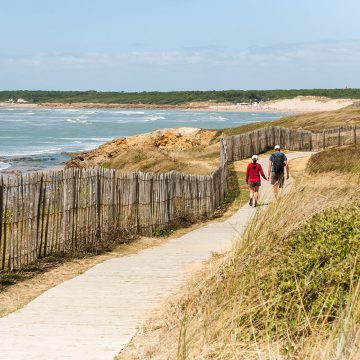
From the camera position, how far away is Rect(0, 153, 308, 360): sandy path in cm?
673

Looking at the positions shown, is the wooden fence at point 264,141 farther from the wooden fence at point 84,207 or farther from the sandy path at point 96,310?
the sandy path at point 96,310

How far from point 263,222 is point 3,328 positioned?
3.18m

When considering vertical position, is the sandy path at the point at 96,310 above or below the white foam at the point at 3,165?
above

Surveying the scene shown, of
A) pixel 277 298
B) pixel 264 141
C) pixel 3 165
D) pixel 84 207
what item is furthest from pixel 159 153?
pixel 277 298

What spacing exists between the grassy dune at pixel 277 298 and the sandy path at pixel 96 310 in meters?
0.37

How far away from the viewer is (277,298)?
6.26 m

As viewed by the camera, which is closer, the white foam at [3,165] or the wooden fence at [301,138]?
the wooden fence at [301,138]

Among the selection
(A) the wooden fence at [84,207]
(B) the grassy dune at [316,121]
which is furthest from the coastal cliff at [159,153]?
(A) the wooden fence at [84,207]

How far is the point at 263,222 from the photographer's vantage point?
27.9 ft

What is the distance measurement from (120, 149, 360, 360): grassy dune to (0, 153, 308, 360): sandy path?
1.20 feet

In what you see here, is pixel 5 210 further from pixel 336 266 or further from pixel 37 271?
pixel 336 266

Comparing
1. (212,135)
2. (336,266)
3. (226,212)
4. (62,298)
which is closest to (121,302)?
(62,298)

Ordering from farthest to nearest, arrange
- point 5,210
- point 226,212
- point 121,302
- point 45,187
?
point 226,212, point 45,187, point 5,210, point 121,302

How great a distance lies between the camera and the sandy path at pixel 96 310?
6.73 meters
